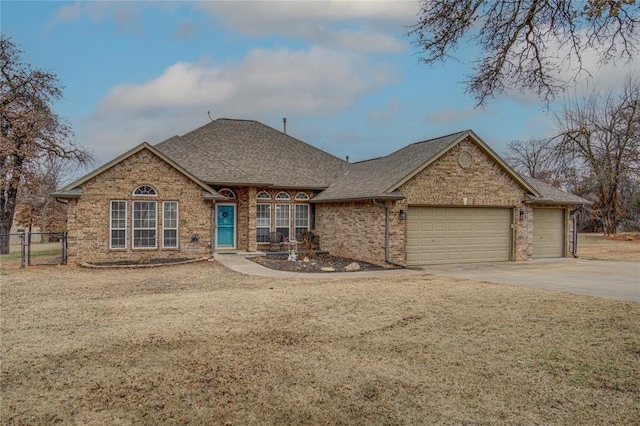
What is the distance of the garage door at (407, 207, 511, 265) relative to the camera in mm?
16797

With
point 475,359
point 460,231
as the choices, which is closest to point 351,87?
point 460,231

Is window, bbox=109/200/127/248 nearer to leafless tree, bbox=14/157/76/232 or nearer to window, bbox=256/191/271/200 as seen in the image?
window, bbox=256/191/271/200

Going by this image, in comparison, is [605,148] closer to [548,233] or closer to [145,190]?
[548,233]

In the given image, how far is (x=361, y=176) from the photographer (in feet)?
66.7

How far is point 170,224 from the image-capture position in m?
17.2

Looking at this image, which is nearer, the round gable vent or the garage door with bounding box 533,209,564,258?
the round gable vent

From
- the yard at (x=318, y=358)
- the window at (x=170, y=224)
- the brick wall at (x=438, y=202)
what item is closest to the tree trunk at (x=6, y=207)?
the window at (x=170, y=224)

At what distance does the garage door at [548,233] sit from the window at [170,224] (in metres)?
15.0

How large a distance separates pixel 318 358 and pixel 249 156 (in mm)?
17685

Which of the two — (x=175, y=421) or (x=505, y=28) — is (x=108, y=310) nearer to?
(x=175, y=421)

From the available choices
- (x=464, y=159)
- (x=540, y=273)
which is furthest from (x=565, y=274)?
(x=464, y=159)

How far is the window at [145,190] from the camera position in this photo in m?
16.6

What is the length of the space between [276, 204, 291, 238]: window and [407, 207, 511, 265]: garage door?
6756 millimetres

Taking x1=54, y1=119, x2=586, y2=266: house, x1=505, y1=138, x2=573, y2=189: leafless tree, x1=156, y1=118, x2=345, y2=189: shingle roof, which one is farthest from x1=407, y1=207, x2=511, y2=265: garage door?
x1=505, y1=138, x2=573, y2=189: leafless tree
